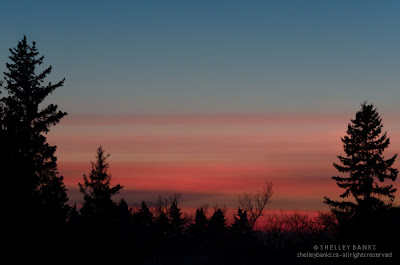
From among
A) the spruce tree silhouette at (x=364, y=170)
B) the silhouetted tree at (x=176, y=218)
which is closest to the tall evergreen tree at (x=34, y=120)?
the spruce tree silhouette at (x=364, y=170)

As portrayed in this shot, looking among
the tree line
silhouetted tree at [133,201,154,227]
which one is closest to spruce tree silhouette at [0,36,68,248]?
the tree line

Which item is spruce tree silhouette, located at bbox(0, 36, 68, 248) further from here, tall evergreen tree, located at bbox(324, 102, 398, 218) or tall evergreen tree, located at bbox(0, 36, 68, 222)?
tall evergreen tree, located at bbox(324, 102, 398, 218)

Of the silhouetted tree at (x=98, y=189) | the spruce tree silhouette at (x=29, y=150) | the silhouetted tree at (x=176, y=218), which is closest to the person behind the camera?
the spruce tree silhouette at (x=29, y=150)

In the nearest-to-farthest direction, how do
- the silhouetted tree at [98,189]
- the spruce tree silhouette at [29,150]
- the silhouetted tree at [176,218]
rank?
the spruce tree silhouette at [29,150] → the silhouetted tree at [98,189] → the silhouetted tree at [176,218]

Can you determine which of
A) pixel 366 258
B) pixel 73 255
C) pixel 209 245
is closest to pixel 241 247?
pixel 209 245

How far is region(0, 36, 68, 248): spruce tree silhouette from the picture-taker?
27938mm

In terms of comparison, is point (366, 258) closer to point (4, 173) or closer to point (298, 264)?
point (298, 264)

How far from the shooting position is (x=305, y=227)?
68000 millimetres

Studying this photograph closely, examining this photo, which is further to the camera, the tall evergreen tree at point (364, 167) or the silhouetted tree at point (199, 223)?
the silhouetted tree at point (199, 223)

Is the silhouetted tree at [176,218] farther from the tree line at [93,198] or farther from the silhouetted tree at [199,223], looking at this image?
the tree line at [93,198]

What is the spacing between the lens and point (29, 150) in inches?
1446

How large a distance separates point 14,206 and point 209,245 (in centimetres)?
3631

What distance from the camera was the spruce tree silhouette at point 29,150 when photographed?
27.9 m

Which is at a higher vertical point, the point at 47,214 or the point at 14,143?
the point at 14,143
